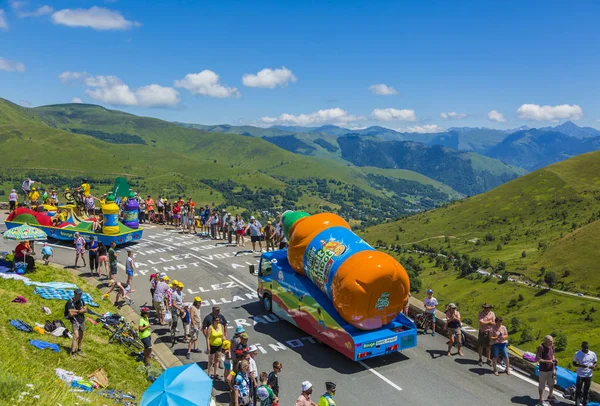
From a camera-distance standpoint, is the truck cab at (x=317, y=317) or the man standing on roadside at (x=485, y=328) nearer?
the truck cab at (x=317, y=317)

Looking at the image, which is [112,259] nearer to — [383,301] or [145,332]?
[145,332]

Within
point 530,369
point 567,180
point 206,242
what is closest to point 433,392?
point 530,369

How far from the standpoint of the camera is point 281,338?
677 inches

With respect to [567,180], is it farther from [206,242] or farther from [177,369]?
[177,369]

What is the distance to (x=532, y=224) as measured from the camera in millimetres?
107312

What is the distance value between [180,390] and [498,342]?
9626 millimetres

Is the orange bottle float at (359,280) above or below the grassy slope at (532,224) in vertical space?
above

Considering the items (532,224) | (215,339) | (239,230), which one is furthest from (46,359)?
(532,224)

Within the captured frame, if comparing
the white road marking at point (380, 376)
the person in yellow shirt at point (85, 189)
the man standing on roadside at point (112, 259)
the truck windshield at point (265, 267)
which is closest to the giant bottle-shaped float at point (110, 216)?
the person in yellow shirt at point (85, 189)

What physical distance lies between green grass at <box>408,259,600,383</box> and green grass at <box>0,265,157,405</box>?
102ft

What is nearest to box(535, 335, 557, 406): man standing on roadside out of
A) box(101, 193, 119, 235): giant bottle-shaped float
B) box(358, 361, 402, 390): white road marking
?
box(358, 361, 402, 390): white road marking

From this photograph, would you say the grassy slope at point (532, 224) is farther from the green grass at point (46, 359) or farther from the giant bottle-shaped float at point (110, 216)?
the green grass at point (46, 359)

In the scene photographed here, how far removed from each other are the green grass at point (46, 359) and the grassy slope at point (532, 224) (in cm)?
6064

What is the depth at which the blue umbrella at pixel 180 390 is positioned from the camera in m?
9.48
